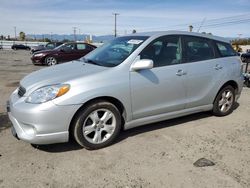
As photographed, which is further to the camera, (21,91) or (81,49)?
A: (81,49)

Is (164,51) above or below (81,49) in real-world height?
above

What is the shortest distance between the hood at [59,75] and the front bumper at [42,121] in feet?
0.98

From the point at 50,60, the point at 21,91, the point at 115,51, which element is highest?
the point at 115,51

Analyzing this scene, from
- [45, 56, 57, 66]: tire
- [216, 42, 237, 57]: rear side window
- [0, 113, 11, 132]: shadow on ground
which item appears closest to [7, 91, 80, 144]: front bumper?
[0, 113, 11, 132]: shadow on ground

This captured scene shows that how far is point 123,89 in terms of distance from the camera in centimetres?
399

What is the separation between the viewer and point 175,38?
4.71 meters

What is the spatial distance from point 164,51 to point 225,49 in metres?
1.63

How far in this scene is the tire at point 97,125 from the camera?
12.3 feet

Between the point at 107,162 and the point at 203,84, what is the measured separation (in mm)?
2337

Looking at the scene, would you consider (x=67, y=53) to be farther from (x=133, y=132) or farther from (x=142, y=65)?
(x=142, y=65)

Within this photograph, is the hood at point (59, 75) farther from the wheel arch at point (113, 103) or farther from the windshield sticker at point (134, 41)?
the windshield sticker at point (134, 41)

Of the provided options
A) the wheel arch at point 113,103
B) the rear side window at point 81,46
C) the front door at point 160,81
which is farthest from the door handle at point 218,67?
the rear side window at point 81,46

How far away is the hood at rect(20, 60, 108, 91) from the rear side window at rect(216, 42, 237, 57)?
98.2 inches

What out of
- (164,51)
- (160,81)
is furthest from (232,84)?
(160,81)
